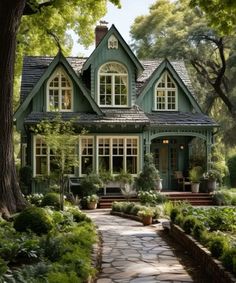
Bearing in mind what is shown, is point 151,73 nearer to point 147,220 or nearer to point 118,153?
point 118,153

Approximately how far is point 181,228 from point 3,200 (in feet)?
17.3

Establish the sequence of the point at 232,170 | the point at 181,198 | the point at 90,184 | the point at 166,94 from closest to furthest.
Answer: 1. the point at 90,184
2. the point at 181,198
3. the point at 166,94
4. the point at 232,170

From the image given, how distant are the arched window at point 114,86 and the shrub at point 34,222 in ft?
47.0

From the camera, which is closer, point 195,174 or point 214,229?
point 214,229

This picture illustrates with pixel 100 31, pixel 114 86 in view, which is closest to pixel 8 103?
pixel 114 86

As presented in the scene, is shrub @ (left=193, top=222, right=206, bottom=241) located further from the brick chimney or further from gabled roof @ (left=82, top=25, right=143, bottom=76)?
the brick chimney

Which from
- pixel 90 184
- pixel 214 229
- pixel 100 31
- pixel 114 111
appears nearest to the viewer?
pixel 214 229

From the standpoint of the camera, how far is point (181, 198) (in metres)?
22.6

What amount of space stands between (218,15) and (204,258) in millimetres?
8590

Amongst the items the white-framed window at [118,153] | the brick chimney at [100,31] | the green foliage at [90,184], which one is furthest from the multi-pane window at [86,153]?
the brick chimney at [100,31]

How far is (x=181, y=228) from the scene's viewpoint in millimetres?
11969

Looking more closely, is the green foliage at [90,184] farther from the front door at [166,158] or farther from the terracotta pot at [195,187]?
the front door at [166,158]

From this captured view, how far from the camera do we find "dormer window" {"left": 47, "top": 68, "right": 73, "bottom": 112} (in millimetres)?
23609

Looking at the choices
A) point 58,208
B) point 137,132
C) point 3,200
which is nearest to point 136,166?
point 137,132
